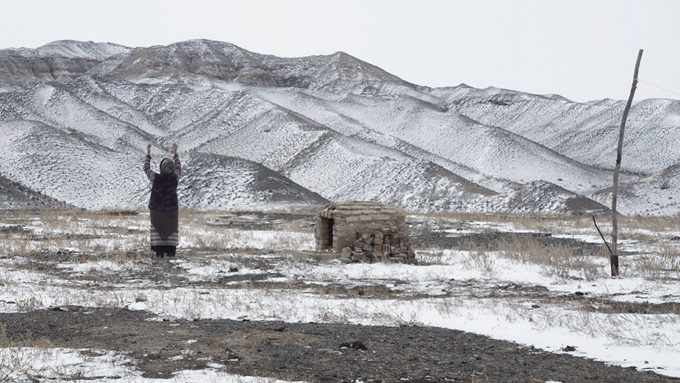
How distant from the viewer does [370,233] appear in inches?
551

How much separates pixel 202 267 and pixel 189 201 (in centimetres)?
2800

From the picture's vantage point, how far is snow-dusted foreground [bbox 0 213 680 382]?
18.0 feet

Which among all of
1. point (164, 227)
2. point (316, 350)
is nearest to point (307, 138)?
point (164, 227)

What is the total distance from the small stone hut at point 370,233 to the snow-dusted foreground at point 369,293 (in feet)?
2.33

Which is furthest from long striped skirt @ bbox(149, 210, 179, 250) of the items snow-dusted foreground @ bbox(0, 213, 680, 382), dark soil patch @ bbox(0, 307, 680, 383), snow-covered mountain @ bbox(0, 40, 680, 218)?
snow-covered mountain @ bbox(0, 40, 680, 218)

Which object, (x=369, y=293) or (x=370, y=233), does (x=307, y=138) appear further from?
(x=369, y=293)

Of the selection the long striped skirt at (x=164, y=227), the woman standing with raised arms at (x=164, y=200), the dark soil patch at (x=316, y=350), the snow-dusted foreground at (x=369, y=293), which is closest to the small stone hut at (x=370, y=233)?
the snow-dusted foreground at (x=369, y=293)

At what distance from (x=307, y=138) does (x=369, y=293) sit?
50.9m

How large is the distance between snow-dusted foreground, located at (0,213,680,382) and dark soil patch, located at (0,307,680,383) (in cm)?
30

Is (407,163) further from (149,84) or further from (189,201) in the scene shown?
(149,84)

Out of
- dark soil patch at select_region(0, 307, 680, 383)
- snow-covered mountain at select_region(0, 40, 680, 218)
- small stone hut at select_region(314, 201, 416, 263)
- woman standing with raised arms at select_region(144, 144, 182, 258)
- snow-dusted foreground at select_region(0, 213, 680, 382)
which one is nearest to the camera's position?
dark soil patch at select_region(0, 307, 680, 383)

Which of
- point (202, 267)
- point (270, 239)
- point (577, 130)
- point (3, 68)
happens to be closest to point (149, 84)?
point (3, 68)

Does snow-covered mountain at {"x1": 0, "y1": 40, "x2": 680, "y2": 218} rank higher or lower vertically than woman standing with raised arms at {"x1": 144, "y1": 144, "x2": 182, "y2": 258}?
higher

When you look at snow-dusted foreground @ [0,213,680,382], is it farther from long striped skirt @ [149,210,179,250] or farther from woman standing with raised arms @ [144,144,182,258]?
woman standing with raised arms @ [144,144,182,258]
